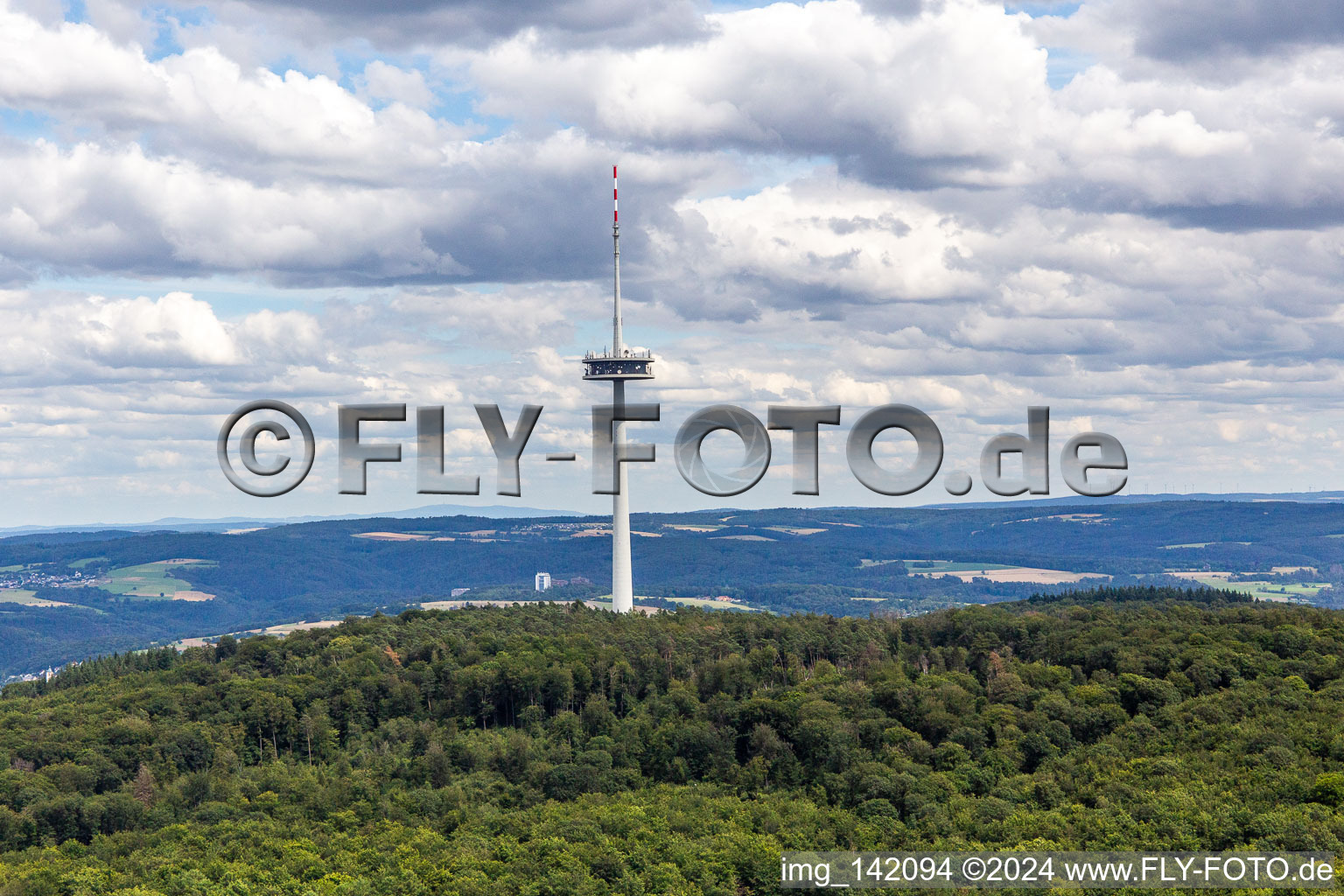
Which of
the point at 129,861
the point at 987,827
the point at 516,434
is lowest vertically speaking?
the point at 129,861

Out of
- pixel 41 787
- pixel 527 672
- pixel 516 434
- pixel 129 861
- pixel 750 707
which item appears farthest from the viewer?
pixel 527 672

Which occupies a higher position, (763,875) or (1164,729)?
(1164,729)

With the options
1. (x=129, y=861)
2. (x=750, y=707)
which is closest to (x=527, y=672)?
(x=750, y=707)

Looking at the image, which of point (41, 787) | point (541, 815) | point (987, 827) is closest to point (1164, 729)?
point (987, 827)

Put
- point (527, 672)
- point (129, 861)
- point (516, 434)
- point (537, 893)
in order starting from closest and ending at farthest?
point (516, 434)
point (537, 893)
point (129, 861)
point (527, 672)

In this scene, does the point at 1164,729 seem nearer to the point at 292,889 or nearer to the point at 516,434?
the point at 516,434

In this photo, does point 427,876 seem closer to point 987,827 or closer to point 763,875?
point 763,875

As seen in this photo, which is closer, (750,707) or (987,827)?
(987,827)
